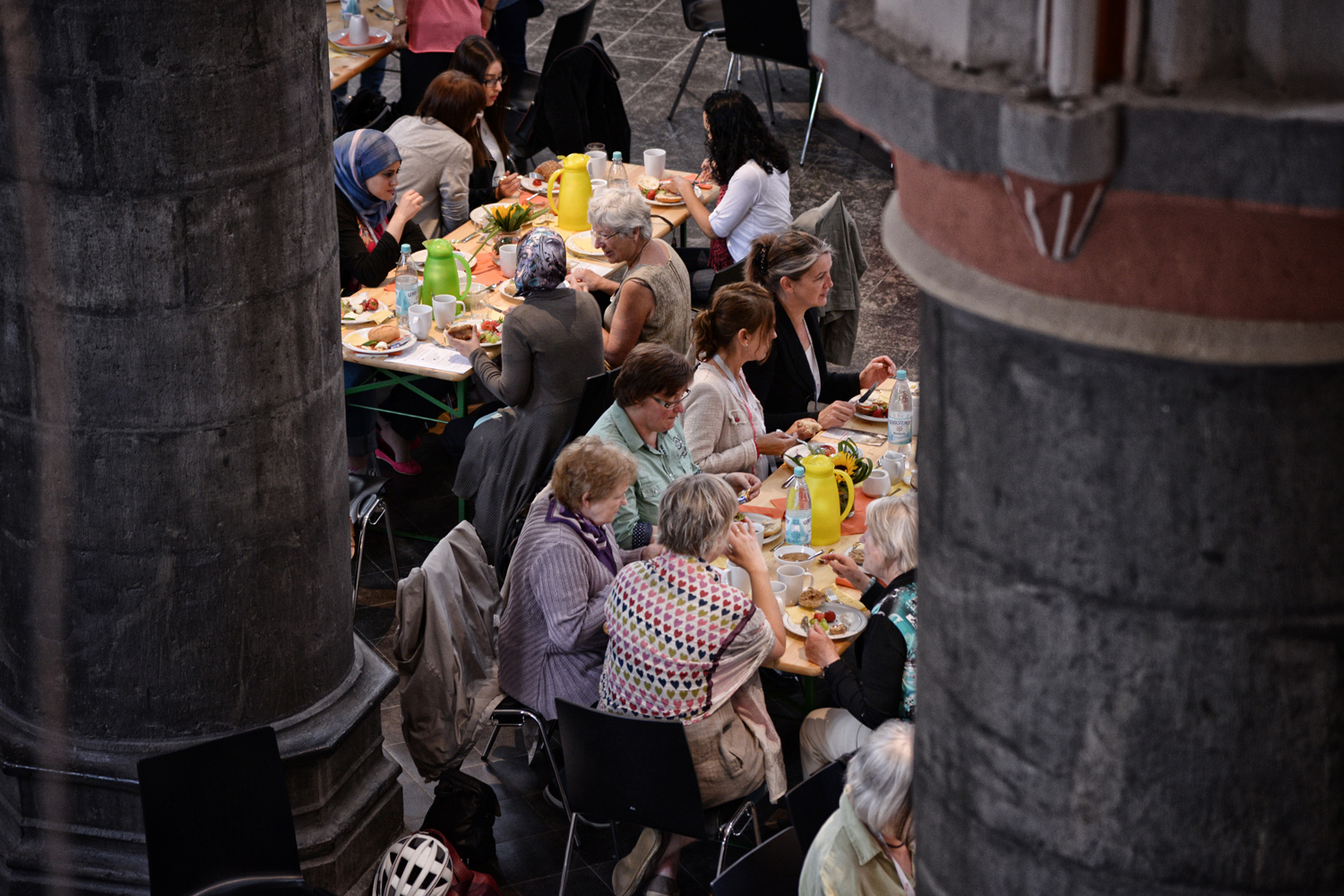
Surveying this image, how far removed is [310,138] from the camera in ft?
12.3

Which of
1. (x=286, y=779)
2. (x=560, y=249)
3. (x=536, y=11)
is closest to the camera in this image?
(x=286, y=779)

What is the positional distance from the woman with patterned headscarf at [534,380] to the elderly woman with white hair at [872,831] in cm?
245

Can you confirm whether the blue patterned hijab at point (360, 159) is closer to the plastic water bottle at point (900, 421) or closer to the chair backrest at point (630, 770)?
the plastic water bottle at point (900, 421)

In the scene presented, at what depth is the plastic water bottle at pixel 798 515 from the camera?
16.2 feet

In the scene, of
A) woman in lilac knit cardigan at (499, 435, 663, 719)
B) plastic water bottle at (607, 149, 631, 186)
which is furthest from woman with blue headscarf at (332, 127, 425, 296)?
woman in lilac knit cardigan at (499, 435, 663, 719)

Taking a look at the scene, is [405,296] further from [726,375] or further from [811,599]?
[811,599]

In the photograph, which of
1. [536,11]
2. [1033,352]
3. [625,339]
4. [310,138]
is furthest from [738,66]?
[1033,352]

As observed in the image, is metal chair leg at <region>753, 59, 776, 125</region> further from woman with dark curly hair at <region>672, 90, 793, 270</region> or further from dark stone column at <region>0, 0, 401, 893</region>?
dark stone column at <region>0, 0, 401, 893</region>

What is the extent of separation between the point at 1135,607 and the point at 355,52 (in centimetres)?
824

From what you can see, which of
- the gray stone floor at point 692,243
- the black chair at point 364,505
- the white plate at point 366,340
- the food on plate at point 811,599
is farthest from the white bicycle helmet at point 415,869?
the white plate at point 366,340

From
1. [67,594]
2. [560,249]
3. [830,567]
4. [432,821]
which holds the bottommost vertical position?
[432,821]

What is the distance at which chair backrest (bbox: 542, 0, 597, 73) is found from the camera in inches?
347

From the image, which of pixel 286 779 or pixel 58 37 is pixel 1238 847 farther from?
pixel 286 779

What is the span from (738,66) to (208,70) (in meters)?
7.47
